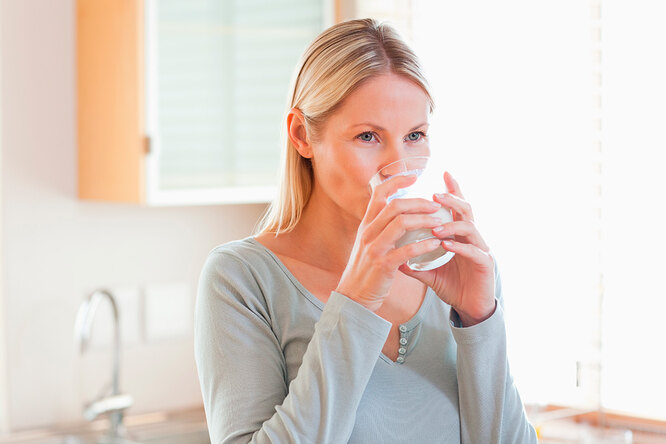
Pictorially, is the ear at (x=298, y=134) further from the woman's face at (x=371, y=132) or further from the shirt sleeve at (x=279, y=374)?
the shirt sleeve at (x=279, y=374)

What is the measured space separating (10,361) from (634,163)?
5.71 feet

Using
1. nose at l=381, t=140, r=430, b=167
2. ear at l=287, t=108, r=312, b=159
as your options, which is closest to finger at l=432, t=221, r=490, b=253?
nose at l=381, t=140, r=430, b=167

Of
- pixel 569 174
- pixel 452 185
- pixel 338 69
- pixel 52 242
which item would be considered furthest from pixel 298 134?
pixel 52 242

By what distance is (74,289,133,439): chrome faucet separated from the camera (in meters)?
2.52

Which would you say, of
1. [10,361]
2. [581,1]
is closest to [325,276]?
[581,1]

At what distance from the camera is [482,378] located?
1.14m

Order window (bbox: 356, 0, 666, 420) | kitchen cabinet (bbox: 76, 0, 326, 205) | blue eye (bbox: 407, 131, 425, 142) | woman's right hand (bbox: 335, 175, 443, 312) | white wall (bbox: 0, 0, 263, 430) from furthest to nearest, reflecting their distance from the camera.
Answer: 1. white wall (bbox: 0, 0, 263, 430)
2. kitchen cabinet (bbox: 76, 0, 326, 205)
3. window (bbox: 356, 0, 666, 420)
4. blue eye (bbox: 407, 131, 425, 142)
5. woman's right hand (bbox: 335, 175, 443, 312)

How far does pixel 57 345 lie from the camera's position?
261cm

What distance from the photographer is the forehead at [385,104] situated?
3.60 feet

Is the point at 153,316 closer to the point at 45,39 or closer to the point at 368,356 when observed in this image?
the point at 45,39

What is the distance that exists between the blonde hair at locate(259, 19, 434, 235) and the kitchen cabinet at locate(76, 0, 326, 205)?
1.24m

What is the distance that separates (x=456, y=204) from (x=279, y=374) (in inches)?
11.5

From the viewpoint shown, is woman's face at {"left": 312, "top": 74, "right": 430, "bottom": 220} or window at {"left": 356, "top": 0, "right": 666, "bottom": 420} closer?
woman's face at {"left": 312, "top": 74, "right": 430, "bottom": 220}

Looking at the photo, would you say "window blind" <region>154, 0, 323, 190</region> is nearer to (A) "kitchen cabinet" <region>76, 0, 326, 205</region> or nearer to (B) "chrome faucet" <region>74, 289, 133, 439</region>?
(A) "kitchen cabinet" <region>76, 0, 326, 205</region>
